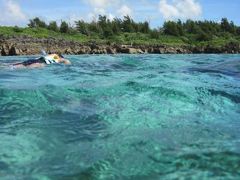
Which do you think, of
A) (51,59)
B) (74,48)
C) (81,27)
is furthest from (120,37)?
(51,59)

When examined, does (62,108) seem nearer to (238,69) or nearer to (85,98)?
(85,98)

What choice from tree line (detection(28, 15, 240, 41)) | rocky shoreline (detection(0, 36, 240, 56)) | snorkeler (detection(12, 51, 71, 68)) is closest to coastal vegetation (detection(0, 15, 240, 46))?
tree line (detection(28, 15, 240, 41))

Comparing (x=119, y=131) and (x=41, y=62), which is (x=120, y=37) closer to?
(x=41, y=62)

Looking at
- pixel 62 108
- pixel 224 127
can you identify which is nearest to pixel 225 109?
pixel 224 127

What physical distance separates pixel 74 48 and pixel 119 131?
32.0m

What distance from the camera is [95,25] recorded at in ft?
186

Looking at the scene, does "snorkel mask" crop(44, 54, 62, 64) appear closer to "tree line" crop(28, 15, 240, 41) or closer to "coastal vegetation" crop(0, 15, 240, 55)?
"coastal vegetation" crop(0, 15, 240, 55)

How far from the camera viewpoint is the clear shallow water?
5.13m

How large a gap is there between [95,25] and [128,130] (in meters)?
50.7

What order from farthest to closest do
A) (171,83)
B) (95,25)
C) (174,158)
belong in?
(95,25), (171,83), (174,158)

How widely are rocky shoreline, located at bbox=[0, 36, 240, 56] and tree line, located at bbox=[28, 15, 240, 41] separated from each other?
10935 mm

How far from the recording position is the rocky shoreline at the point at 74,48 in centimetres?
3491

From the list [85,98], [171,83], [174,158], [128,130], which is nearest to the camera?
[174,158]

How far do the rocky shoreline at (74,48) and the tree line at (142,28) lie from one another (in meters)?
10.9
